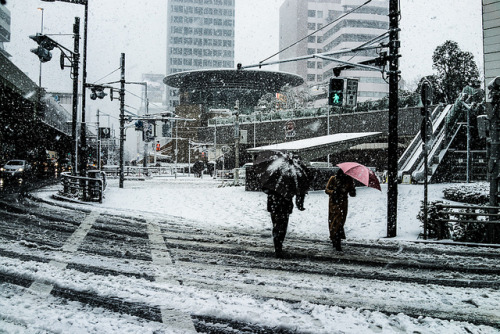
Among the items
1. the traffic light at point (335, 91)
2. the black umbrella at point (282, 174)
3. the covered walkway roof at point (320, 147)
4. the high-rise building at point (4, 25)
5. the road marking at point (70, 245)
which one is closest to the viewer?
the road marking at point (70, 245)

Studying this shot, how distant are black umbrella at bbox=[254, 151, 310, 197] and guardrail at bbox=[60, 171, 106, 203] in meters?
11.7

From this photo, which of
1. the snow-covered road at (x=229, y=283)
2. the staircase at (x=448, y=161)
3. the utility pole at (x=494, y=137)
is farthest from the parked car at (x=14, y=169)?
the utility pole at (x=494, y=137)

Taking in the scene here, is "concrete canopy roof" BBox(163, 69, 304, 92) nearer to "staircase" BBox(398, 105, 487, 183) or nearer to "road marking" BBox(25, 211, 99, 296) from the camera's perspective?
"staircase" BBox(398, 105, 487, 183)

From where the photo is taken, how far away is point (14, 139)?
1788 inches

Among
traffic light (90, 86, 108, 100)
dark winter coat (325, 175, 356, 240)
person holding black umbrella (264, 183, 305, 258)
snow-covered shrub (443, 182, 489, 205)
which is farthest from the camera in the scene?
traffic light (90, 86, 108, 100)

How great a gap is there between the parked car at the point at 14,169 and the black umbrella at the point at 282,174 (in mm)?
31459

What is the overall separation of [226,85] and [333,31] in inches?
1533

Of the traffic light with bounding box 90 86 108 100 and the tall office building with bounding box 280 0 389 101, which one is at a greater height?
the tall office building with bounding box 280 0 389 101

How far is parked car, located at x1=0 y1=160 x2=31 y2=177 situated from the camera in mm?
31844

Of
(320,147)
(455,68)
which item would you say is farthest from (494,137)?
(455,68)

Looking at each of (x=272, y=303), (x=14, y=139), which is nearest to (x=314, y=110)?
(x=14, y=139)

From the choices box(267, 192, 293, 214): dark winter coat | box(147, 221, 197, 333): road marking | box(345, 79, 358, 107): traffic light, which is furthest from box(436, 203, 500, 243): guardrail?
box(345, 79, 358, 107): traffic light

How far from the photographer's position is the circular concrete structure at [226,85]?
78.9 meters

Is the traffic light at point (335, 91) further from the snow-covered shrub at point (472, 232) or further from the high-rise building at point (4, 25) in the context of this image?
the high-rise building at point (4, 25)
